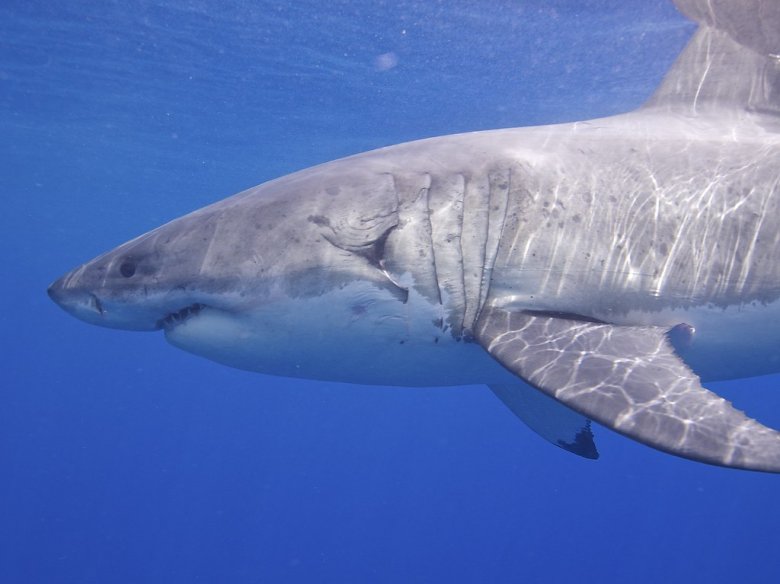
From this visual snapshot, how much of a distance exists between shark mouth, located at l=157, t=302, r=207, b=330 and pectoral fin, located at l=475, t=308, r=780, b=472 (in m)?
1.60

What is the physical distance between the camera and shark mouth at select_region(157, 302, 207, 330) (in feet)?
11.8

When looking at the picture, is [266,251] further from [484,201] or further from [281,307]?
[484,201]

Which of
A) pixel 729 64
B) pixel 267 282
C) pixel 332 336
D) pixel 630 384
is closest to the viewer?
pixel 630 384

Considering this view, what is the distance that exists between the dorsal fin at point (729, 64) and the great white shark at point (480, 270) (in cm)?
100

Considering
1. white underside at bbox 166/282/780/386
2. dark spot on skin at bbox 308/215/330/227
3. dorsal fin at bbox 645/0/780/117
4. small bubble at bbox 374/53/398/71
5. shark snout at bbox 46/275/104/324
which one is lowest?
A: shark snout at bbox 46/275/104/324

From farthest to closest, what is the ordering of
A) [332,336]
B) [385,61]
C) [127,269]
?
[385,61] < [332,336] < [127,269]

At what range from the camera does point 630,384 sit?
3.04m

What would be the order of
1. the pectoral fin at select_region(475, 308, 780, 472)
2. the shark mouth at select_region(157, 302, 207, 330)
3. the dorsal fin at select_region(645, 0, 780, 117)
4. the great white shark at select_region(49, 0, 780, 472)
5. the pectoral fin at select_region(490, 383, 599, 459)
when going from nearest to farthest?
the pectoral fin at select_region(475, 308, 780, 472) < the great white shark at select_region(49, 0, 780, 472) < the shark mouth at select_region(157, 302, 207, 330) < the dorsal fin at select_region(645, 0, 780, 117) < the pectoral fin at select_region(490, 383, 599, 459)

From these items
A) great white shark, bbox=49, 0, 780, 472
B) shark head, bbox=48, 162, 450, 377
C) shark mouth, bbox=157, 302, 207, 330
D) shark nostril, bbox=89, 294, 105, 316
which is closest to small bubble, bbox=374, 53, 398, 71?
great white shark, bbox=49, 0, 780, 472

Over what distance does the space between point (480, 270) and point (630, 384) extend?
105 cm

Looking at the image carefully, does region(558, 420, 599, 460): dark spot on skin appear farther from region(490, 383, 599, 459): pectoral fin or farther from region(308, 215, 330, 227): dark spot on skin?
region(308, 215, 330, 227): dark spot on skin

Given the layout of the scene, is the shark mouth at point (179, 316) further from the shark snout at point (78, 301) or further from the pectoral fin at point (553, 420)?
the pectoral fin at point (553, 420)

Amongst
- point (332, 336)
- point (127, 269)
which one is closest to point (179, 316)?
point (127, 269)

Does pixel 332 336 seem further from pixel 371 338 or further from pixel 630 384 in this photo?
pixel 630 384
